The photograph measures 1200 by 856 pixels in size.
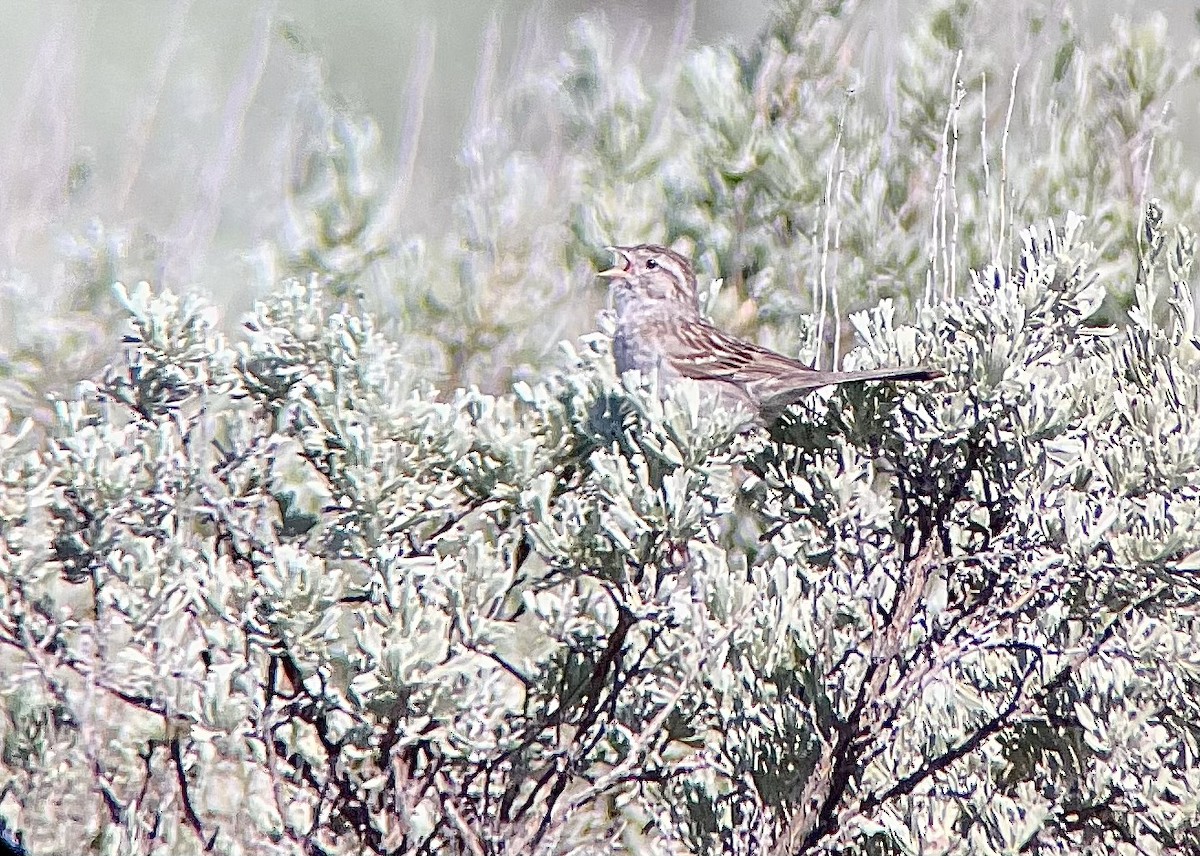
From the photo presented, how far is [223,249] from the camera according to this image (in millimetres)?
6449

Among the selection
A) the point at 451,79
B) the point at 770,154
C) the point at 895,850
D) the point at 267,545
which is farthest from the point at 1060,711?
the point at 451,79

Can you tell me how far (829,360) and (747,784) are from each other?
1875 millimetres

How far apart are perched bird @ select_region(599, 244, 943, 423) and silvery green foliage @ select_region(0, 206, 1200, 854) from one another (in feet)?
0.96

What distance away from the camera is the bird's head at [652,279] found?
172 inches

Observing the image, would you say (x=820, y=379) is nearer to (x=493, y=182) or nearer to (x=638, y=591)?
(x=638, y=591)

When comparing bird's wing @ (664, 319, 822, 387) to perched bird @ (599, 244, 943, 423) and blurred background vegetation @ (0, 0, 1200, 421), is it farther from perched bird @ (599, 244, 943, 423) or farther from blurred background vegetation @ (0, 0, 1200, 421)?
blurred background vegetation @ (0, 0, 1200, 421)

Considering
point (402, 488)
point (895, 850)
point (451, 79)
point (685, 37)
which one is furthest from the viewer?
point (451, 79)

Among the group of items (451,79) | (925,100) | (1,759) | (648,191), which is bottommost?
(1,759)

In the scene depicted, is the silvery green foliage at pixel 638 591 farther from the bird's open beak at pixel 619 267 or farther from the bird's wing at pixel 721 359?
the bird's open beak at pixel 619 267

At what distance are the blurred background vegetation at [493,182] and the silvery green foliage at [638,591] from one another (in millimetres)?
949

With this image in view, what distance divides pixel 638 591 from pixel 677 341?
1.39 metres

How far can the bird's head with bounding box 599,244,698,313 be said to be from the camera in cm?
438

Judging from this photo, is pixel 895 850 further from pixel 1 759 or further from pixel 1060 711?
pixel 1 759

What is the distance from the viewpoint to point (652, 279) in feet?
14.7
